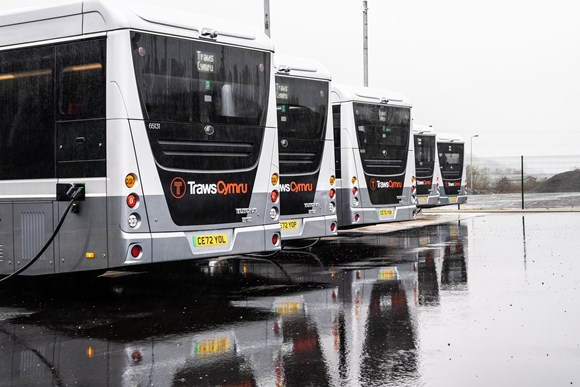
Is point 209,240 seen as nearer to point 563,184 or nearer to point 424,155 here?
point 424,155

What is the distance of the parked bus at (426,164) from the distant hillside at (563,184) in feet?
156

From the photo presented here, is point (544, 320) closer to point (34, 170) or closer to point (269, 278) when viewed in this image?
point (269, 278)

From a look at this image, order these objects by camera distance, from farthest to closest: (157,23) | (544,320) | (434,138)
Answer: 1. (434,138)
2. (157,23)
3. (544,320)

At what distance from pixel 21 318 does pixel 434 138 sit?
25.6 metres

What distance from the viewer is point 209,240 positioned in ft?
35.3

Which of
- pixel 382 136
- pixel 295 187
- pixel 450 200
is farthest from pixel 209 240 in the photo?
pixel 450 200

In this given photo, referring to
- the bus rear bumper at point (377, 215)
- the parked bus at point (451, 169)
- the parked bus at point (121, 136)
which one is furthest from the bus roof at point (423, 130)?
the parked bus at point (121, 136)

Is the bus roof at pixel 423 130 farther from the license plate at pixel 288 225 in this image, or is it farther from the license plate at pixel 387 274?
the license plate at pixel 387 274

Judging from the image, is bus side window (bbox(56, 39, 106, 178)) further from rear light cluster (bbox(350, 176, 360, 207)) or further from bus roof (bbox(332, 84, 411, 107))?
bus roof (bbox(332, 84, 411, 107))

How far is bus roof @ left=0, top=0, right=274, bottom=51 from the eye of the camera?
32.1 ft

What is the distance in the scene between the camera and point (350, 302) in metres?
10.3

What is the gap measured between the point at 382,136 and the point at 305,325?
37.4 ft

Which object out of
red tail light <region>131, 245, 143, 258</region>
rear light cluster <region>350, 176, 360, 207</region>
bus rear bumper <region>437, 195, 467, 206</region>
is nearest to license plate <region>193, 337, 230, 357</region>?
red tail light <region>131, 245, 143, 258</region>

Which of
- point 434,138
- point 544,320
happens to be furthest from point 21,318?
point 434,138
